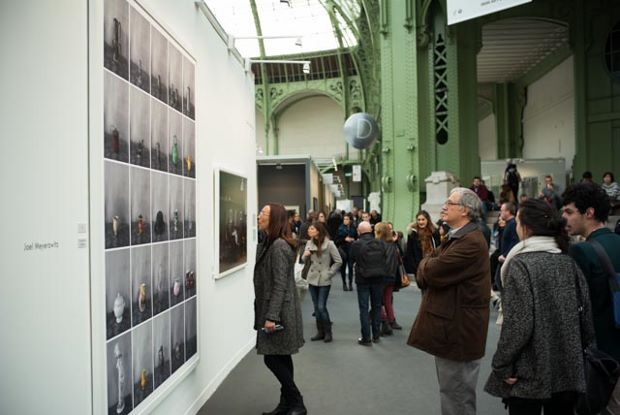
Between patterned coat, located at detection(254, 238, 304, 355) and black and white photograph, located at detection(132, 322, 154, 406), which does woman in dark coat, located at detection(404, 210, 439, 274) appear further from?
black and white photograph, located at detection(132, 322, 154, 406)

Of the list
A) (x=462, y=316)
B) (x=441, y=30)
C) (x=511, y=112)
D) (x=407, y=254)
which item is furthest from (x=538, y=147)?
(x=462, y=316)

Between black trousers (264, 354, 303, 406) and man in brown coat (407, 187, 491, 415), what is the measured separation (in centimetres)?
141

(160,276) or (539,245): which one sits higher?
(539,245)

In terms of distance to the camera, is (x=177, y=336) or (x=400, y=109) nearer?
(x=177, y=336)

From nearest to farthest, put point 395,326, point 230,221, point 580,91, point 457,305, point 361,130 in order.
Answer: point 457,305, point 230,221, point 395,326, point 361,130, point 580,91

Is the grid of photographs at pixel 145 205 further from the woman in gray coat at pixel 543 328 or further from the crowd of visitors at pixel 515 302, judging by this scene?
the woman in gray coat at pixel 543 328

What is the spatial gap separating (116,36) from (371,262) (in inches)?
189

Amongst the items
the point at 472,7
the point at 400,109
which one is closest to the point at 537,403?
the point at 472,7

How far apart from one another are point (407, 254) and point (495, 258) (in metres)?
1.72

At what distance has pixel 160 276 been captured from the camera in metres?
3.46

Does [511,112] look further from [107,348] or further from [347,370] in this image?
[107,348]

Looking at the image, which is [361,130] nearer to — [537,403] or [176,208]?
[176,208]

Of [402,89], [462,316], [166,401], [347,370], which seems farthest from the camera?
[402,89]

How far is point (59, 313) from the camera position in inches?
95.0
